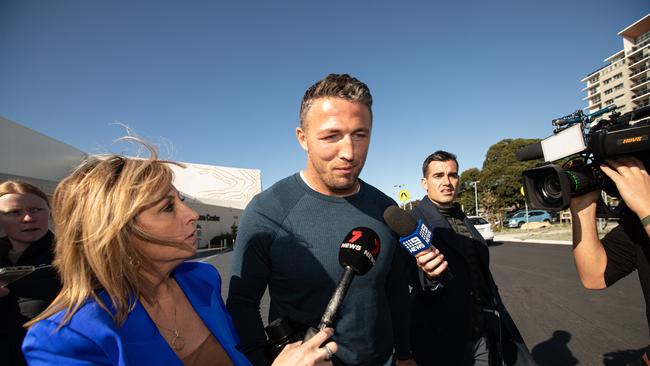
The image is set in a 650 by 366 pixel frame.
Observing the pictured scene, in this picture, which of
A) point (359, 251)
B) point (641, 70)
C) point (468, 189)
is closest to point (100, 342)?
point (359, 251)

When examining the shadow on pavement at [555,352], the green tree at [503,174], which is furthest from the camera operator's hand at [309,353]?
the green tree at [503,174]

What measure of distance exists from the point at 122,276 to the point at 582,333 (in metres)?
5.56

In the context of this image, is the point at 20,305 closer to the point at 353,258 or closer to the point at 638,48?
the point at 353,258

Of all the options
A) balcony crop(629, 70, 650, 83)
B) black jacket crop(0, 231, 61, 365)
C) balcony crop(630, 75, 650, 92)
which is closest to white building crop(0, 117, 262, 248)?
black jacket crop(0, 231, 61, 365)

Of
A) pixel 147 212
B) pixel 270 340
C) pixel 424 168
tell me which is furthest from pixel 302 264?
pixel 424 168

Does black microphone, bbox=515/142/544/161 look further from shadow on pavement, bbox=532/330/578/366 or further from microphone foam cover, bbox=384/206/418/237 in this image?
shadow on pavement, bbox=532/330/578/366

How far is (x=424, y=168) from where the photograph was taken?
3.67 meters

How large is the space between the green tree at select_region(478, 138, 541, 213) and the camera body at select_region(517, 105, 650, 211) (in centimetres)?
3418

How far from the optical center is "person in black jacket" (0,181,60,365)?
2.00 m

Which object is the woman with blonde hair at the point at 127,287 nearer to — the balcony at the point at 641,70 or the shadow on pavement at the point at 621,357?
the shadow on pavement at the point at 621,357

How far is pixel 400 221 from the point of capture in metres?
1.65

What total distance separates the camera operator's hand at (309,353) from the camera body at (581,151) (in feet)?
4.12

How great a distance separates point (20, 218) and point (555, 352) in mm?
5684

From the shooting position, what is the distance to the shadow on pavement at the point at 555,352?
3.50 m
